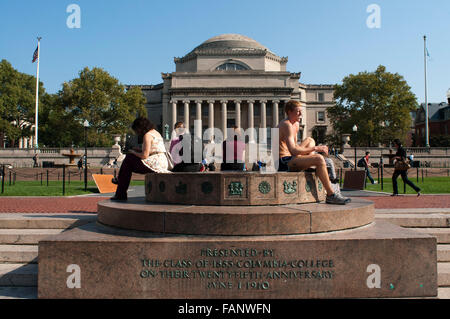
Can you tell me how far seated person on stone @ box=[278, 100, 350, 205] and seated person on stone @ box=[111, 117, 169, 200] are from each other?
8.22 feet

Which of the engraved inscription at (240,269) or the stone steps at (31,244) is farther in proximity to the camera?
the stone steps at (31,244)

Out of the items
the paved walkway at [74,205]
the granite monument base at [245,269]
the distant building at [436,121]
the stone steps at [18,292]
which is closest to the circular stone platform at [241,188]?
the granite monument base at [245,269]

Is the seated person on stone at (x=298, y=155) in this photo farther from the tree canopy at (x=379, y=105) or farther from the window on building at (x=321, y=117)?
the window on building at (x=321, y=117)

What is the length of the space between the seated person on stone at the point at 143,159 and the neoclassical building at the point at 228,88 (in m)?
57.4

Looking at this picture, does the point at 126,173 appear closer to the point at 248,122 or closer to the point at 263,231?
the point at 263,231

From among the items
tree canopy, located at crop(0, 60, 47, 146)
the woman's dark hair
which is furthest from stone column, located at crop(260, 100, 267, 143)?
the woman's dark hair

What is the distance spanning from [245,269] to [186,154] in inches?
140

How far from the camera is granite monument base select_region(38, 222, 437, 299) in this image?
15.3 feet

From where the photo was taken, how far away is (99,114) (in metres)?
61.1

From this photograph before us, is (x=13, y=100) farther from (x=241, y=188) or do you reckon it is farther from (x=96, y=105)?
(x=241, y=188)

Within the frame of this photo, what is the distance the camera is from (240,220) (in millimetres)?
4922

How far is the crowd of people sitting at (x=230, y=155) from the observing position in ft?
20.0

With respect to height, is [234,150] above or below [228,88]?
below

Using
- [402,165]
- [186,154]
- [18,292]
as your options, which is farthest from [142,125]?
[402,165]
